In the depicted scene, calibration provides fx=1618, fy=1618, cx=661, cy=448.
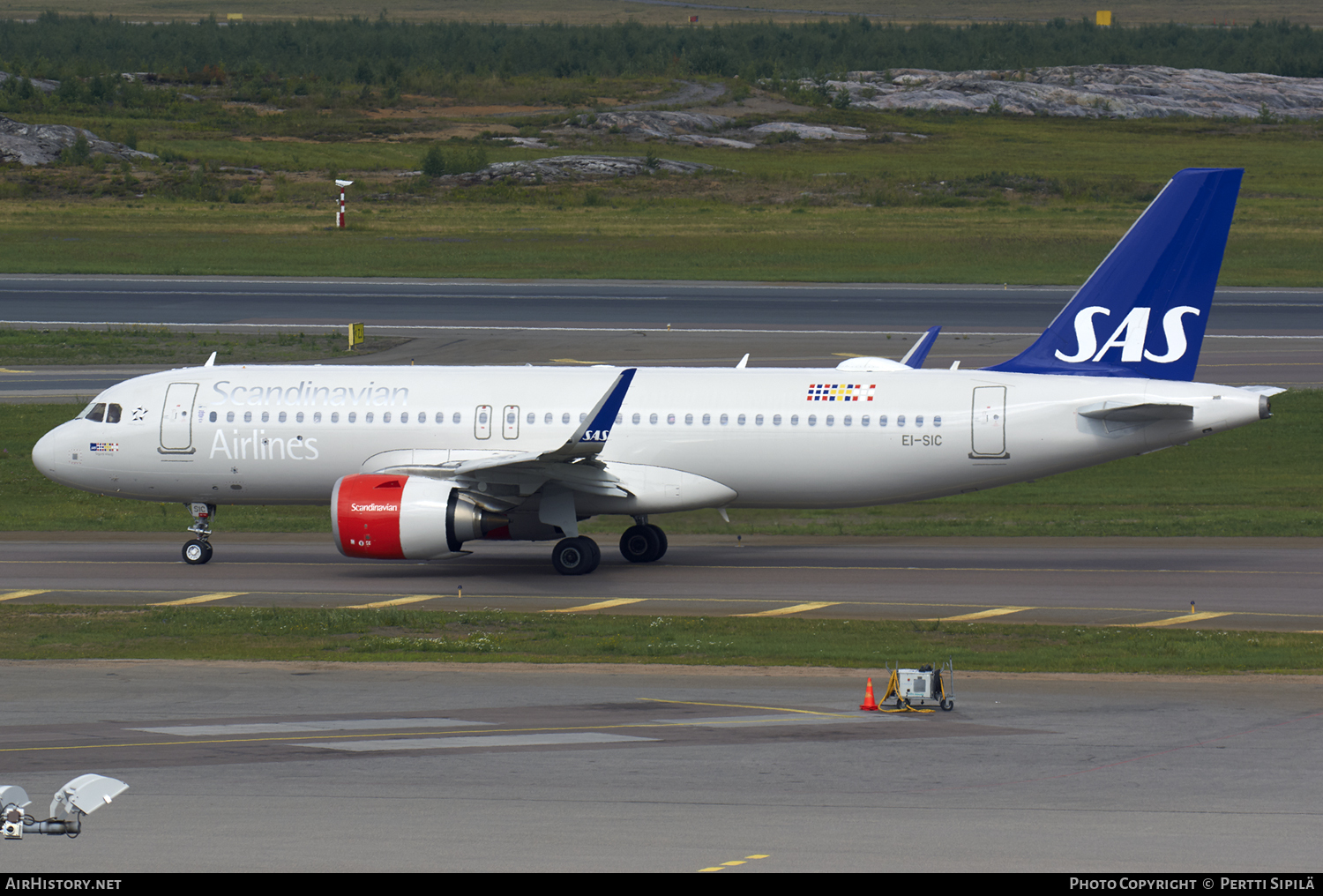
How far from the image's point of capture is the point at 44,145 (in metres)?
117

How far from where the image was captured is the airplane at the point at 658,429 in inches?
1314

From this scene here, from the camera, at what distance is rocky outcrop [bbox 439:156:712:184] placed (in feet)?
374

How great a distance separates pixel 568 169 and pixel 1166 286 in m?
84.6

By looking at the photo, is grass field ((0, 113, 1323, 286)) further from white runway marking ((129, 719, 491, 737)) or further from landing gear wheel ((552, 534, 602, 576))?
white runway marking ((129, 719, 491, 737))

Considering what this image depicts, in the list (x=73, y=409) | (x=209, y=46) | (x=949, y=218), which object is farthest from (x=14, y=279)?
(x=209, y=46)

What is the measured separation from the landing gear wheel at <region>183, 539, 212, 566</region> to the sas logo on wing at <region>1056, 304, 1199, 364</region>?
19.4m

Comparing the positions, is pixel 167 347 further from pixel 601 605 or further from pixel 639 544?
pixel 601 605

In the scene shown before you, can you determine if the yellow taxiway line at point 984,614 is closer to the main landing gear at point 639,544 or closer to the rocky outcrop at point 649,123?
the main landing gear at point 639,544

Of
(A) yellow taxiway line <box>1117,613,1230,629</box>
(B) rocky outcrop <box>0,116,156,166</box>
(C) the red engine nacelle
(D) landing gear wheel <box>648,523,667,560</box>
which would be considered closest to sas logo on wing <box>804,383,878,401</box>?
(D) landing gear wheel <box>648,523,667,560</box>

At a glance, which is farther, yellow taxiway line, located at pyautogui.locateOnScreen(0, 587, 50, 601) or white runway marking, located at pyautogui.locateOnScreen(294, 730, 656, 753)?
yellow taxiway line, located at pyautogui.locateOnScreen(0, 587, 50, 601)

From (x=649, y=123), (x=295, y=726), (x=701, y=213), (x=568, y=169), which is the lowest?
(x=295, y=726)

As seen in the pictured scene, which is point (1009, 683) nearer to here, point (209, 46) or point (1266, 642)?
point (1266, 642)

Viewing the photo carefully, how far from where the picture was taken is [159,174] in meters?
114

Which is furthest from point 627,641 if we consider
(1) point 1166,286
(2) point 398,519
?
(1) point 1166,286
